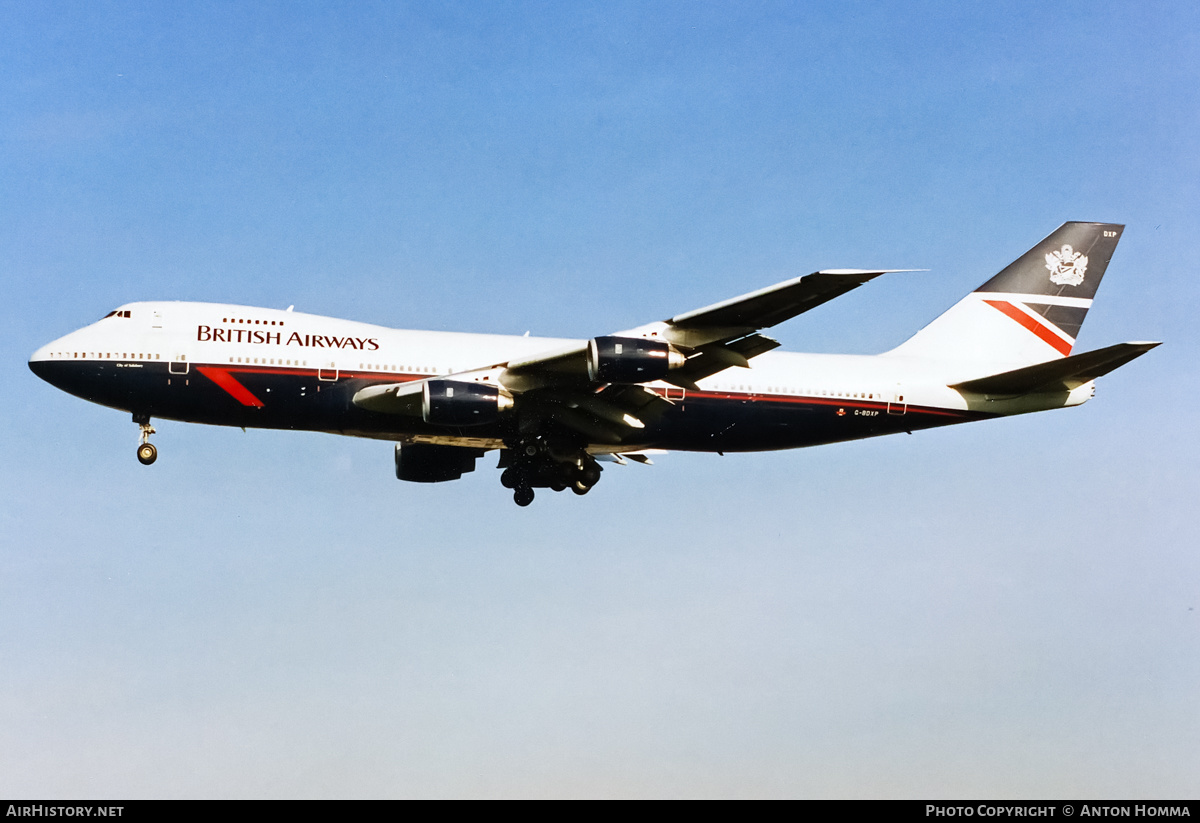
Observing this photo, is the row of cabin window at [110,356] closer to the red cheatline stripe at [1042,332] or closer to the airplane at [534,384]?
the airplane at [534,384]

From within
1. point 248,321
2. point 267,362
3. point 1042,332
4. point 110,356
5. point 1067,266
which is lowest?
point 267,362

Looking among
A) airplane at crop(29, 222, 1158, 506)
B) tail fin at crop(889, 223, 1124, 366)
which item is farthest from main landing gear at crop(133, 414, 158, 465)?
tail fin at crop(889, 223, 1124, 366)

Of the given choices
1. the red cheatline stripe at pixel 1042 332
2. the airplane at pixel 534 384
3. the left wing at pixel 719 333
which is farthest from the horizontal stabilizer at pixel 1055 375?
the left wing at pixel 719 333

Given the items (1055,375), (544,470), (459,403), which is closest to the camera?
(459,403)

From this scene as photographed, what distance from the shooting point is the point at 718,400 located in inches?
1427

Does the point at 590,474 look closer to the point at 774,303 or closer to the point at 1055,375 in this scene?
the point at 774,303

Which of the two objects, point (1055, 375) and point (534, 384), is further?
point (1055, 375)

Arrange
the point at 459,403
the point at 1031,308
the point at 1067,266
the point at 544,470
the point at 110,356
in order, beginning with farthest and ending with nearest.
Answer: the point at 1067,266 < the point at 1031,308 < the point at 544,470 < the point at 110,356 < the point at 459,403

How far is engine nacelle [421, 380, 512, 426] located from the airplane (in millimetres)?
36

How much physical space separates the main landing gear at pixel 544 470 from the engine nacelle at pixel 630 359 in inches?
203

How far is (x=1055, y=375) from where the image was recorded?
3622 centimetres

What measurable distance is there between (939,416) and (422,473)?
1537 centimetres

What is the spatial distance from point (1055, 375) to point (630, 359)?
12853 mm

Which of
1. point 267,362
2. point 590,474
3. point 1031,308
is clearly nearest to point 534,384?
point 590,474
